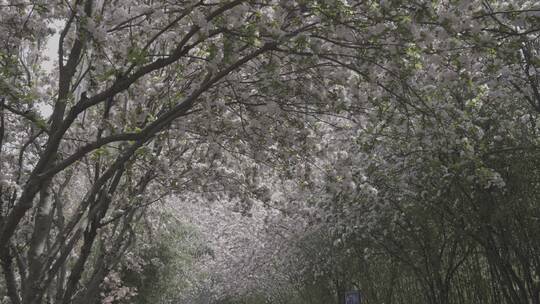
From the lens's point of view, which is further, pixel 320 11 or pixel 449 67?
pixel 449 67

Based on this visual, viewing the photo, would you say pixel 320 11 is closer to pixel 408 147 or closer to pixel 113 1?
pixel 113 1

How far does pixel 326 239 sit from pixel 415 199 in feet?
19.3

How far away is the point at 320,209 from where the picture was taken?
10320 mm

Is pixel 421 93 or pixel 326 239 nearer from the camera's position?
pixel 421 93

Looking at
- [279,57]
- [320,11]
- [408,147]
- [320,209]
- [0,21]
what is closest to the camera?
[320,11]

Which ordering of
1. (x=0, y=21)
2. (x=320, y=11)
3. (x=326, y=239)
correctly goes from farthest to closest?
(x=326, y=239) → (x=0, y=21) → (x=320, y=11)

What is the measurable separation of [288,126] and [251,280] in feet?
64.7

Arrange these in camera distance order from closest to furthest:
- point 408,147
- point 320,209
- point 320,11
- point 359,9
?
point 320,11 < point 359,9 < point 408,147 < point 320,209

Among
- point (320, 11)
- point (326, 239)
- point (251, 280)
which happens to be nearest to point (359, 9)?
point (320, 11)

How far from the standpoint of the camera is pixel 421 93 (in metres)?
5.36

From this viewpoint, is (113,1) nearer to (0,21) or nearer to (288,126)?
(0,21)

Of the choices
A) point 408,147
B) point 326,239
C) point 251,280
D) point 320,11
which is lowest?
point 320,11

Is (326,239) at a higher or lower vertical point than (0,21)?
higher

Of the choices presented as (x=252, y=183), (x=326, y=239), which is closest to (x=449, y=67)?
(x=252, y=183)
